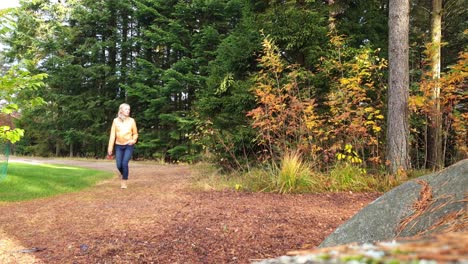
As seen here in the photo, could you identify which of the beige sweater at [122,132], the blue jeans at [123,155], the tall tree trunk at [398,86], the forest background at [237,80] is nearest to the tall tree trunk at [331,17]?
the forest background at [237,80]

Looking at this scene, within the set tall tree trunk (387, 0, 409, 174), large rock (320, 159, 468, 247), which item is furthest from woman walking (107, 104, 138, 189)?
large rock (320, 159, 468, 247)

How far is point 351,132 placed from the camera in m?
6.53

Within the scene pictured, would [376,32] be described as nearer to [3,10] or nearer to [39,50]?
[3,10]

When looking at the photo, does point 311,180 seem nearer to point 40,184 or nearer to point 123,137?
point 123,137

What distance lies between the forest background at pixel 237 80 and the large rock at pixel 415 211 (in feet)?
13.6

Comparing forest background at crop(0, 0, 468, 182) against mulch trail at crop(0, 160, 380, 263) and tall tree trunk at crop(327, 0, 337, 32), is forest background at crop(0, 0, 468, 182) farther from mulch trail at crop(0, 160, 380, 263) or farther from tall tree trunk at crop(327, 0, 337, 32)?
mulch trail at crop(0, 160, 380, 263)

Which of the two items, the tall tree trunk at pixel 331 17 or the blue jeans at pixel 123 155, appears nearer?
the blue jeans at pixel 123 155

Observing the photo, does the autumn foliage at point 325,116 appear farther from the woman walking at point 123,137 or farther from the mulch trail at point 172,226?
the woman walking at point 123,137

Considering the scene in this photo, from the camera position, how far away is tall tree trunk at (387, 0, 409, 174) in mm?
6695

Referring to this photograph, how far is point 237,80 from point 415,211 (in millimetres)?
6995

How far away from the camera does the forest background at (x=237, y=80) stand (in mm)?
6820

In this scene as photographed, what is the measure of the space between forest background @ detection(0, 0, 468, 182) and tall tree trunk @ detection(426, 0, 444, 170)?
7 cm

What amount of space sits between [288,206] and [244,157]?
325cm

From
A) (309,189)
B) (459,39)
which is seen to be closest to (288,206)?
(309,189)
